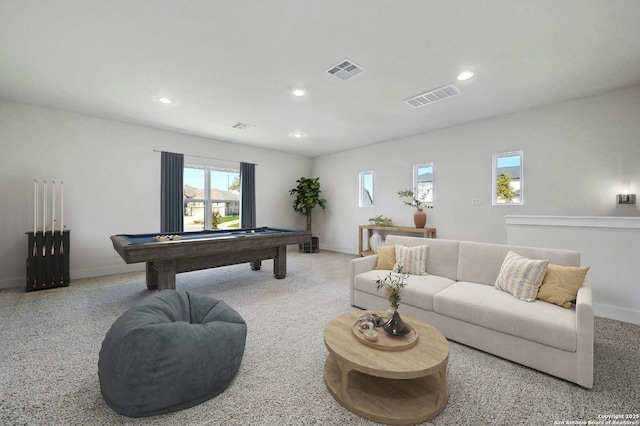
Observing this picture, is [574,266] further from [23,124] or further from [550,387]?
[23,124]

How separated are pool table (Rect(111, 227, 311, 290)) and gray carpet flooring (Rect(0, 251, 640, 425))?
2.20 ft

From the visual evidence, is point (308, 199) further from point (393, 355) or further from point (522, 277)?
point (393, 355)

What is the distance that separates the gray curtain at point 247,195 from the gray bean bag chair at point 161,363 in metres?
4.75

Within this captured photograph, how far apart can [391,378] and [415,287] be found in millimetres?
1365

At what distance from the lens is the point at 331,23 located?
2.28 m

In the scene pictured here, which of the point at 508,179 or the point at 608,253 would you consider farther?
Answer: the point at 508,179

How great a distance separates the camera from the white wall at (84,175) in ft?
13.2

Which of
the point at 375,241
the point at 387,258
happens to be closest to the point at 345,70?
the point at 387,258

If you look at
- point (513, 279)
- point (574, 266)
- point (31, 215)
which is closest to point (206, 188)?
point (31, 215)

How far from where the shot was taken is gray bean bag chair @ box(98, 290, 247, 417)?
59.5 inches

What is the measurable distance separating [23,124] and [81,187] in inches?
44.1

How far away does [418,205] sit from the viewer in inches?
218

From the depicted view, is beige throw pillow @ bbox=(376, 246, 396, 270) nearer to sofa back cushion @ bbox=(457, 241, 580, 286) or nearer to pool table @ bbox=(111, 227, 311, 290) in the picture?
sofa back cushion @ bbox=(457, 241, 580, 286)

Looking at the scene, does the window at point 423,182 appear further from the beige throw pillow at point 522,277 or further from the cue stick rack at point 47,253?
the cue stick rack at point 47,253
